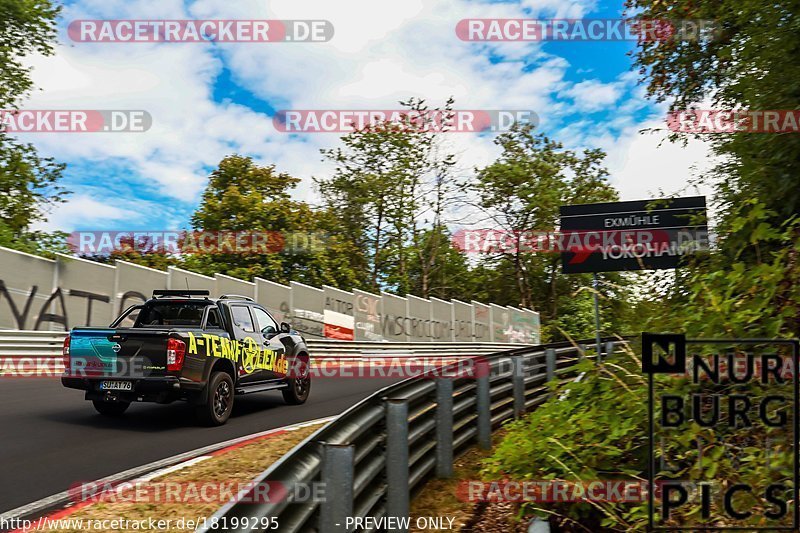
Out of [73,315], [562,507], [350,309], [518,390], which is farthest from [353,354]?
[562,507]

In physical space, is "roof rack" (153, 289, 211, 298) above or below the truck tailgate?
above

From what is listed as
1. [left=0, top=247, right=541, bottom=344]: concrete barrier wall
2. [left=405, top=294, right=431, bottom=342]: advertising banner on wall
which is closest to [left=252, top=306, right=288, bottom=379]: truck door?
[left=0, top=247, right=541, bottom=344]: concrete barrier wall

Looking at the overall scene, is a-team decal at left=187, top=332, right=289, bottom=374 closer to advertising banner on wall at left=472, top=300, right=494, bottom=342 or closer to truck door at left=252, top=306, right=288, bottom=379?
truck door at left=252, top=306, right=288, bottom=379

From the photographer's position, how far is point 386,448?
5336 mm

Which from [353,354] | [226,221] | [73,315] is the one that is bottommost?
[353,354]

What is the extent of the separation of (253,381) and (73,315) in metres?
8.13

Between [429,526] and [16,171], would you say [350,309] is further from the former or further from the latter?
[429,526]

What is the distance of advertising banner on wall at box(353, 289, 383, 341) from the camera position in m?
30.7

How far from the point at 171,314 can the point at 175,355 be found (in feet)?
5.85

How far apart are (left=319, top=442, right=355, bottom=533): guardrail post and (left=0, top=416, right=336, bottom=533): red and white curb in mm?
2882

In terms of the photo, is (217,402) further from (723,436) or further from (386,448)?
(723,436)

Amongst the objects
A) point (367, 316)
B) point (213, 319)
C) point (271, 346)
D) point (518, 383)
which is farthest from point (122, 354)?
point (367, 316)

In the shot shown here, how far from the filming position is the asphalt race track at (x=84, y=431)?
696cm

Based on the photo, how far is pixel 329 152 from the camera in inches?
1981
